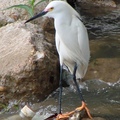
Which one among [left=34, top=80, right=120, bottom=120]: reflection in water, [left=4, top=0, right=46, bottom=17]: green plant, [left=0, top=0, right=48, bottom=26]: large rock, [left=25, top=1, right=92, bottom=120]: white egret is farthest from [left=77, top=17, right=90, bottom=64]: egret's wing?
[left=0, top=0, right=48, bottom=26]: large rock

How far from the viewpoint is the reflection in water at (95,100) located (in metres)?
4.58

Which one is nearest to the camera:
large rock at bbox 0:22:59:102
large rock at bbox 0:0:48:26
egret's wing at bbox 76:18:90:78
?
egret's wing at bbox 76:18:90:78

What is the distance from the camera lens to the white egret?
13.3ft

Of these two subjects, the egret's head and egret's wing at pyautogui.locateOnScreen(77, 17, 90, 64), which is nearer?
the egret's head

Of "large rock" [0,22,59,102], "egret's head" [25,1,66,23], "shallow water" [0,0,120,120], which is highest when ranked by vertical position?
"egret's head" [25,1,66,23]

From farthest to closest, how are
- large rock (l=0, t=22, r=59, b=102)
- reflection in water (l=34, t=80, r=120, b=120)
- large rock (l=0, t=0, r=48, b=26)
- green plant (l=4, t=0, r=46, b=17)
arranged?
1. large rock (l=0, t=0, r=48, b=26)
2. green plant (l=4, t=0, r=46, b=17)
3. large rock (l=0, t=22, r=59, b=102)
4. reflection in water (l=34, t=80, r=120, b=120)

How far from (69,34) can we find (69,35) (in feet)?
0.05

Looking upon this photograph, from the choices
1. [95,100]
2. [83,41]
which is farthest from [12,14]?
[83,41]

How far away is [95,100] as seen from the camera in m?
4.88

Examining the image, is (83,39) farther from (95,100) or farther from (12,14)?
(12,14)

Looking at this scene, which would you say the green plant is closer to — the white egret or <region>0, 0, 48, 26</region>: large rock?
<region>0, 0, 48, 26</region>: large rock

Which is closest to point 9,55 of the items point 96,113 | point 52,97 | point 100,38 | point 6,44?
point 6,44

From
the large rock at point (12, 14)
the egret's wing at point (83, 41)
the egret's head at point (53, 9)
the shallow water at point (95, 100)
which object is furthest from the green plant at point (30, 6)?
the egret's head at point (53, 9)

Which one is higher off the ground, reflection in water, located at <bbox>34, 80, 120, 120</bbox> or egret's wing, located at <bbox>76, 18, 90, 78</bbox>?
egret's wing, located at <bbox>76, 18, 90, 78</bbox>
